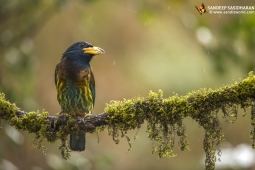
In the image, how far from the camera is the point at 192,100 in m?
2.59

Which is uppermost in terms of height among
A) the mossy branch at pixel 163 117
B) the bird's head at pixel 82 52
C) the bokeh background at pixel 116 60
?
the bokeh background at pixel 116 60

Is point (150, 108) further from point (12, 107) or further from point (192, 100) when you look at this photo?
point (12, 107)

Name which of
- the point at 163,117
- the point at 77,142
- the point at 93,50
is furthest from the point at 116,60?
the point at 163,117

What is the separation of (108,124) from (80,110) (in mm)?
946

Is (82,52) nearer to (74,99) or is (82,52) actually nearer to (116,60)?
(74,99)

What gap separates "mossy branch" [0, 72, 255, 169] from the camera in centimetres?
254

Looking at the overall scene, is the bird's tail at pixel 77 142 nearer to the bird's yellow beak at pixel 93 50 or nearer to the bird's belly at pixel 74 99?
the bird's belly at pixel 74 99

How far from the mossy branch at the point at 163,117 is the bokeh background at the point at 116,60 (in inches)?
46.4

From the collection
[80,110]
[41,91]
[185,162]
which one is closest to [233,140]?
[185,162]

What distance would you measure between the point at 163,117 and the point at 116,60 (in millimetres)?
6098

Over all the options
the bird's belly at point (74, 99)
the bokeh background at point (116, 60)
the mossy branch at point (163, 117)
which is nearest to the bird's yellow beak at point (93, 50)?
the bird's belly at point (74, 99)

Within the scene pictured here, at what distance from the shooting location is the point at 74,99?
12.1 feet

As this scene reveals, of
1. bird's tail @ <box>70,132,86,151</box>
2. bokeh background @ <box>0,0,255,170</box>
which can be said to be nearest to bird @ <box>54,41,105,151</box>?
bird's tail @ <box>70,132,86,151</box>

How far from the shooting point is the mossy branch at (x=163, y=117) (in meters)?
2.54
